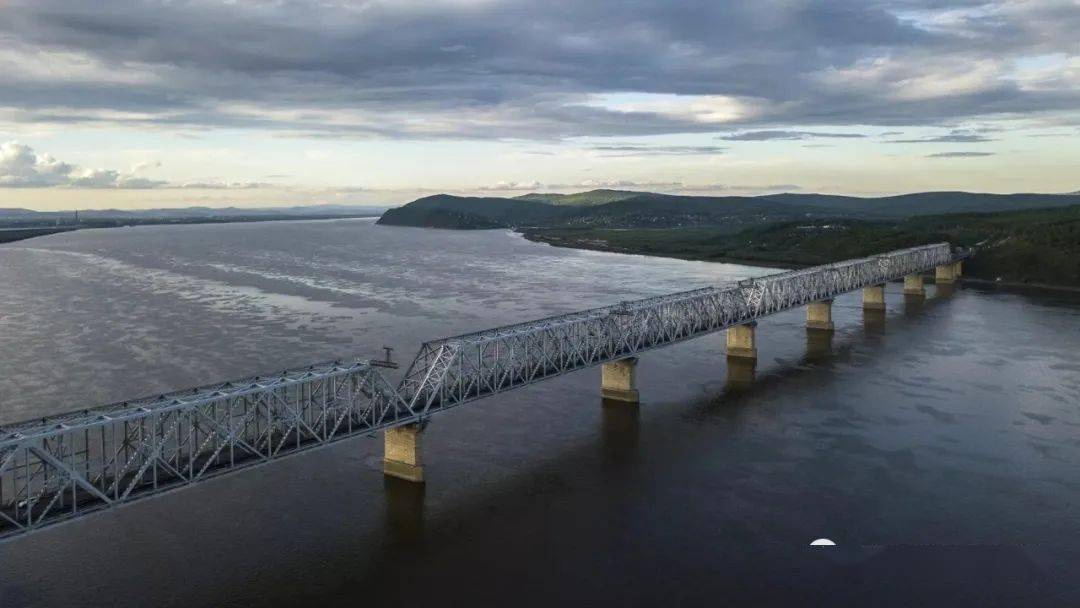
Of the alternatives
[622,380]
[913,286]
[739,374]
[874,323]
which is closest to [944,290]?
[913,286]

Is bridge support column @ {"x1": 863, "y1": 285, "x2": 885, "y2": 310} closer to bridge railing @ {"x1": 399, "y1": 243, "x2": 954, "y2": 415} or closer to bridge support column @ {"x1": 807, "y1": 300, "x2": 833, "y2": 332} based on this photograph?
bridge railing @ {"x1": 399, "y1": 243, "x2": 954, "y2": 415}

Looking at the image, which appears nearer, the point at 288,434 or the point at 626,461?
the point at 288,434

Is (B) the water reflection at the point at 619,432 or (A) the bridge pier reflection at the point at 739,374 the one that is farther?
(A) the bridge pier reflection at the point at 739,374

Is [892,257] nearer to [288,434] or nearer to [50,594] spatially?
[288,434]

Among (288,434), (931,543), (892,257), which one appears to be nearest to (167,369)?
(288,434)

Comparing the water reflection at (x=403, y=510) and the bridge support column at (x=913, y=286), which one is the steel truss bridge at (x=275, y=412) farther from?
the bridge support column at (x=913, y=286)

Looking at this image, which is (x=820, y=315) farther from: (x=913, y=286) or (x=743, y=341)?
(x=913, y=286)

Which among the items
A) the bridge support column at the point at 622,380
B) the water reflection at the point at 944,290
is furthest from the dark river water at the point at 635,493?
the water reflection at the point at 944,290
